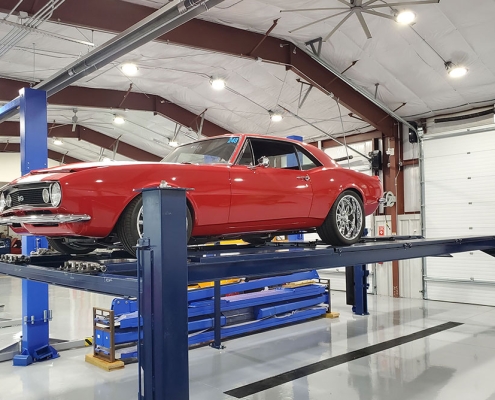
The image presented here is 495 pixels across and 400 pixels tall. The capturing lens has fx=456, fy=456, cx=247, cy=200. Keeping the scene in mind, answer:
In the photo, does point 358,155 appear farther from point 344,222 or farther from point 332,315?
point 344,222

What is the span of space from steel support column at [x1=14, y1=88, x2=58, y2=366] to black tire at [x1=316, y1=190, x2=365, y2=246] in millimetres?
3272

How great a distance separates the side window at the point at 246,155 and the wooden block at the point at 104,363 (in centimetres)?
282

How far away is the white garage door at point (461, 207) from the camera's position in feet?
30.3

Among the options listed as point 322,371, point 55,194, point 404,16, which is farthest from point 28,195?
point 404,16

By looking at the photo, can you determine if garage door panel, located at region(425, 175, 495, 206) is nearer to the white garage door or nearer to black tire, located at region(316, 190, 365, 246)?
the white garage door

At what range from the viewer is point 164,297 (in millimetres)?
2152

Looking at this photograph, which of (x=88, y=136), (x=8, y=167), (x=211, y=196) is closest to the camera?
(x=211, y=196)

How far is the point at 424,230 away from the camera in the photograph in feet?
33.6

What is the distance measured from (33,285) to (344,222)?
12.3ft

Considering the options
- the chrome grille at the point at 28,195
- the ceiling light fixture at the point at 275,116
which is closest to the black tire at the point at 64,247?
the chrome grille at the point at 28,195

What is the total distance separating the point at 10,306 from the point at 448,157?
10094 millimetres

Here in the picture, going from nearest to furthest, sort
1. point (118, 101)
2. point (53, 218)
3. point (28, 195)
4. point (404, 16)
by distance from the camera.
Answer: point (53, 218) < point (28, 195) < point (404, 16) < point (118, 101)

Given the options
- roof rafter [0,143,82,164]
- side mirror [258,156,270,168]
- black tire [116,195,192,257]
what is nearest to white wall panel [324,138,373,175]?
side mirror [258,156,270,168]

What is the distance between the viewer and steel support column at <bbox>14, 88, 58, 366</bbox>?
545 centimetres
